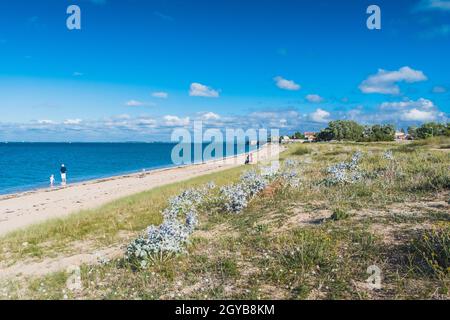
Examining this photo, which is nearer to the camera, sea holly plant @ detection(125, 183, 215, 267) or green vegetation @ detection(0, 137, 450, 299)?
green vegetation @ detection(0, 137, 450, 299)

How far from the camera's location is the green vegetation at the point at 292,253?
6414 millimetres

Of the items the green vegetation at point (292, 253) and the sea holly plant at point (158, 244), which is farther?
the sea holly plant at point (158, 244)

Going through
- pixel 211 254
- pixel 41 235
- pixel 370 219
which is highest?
pixel 370 219

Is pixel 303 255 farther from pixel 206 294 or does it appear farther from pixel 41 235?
pixel 41 235

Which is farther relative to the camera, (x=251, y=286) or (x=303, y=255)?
(x=303, y=255)

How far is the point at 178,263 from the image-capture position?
8.06 meters

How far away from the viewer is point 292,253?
7539 mm

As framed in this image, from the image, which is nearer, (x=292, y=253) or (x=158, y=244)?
(x=292, y=253)

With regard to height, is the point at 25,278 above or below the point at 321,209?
below

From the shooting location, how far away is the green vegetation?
21.0 feet

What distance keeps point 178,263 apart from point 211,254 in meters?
0.88

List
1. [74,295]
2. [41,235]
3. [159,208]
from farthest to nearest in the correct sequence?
1. [159,208]
2. [41,235]
3. [74,295]
